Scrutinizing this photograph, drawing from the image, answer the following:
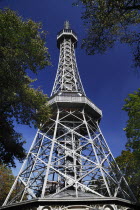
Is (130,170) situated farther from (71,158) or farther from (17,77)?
(17,77)

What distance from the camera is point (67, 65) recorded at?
29.6 metres

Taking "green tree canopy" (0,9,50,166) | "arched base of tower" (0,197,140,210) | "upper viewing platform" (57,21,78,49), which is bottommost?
"arched base of tower" (0,197,140,210)

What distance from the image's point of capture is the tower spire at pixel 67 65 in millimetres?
25516

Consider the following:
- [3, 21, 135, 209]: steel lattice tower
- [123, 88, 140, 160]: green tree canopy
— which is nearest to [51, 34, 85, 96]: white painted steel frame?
[3, 21, 135, 209]: steel lattice tower

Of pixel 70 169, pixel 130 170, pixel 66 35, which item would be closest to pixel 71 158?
pixel 70 169

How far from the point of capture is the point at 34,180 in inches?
591

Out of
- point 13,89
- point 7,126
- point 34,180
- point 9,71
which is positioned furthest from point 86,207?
point 9,71

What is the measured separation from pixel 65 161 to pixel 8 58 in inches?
443

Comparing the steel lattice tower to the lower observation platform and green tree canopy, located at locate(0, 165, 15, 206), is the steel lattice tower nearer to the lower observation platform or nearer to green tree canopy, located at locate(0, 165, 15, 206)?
the lower observation platform

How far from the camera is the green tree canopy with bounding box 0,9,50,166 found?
8758 millimetres

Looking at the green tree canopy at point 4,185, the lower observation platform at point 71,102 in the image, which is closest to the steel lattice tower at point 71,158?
the lower observation platform at point 71,102

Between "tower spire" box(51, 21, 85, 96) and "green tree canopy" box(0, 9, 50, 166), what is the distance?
10503 mm

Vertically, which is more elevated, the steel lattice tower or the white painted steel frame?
the white painted steel frame

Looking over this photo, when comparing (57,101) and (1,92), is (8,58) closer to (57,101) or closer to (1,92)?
(1,92)
